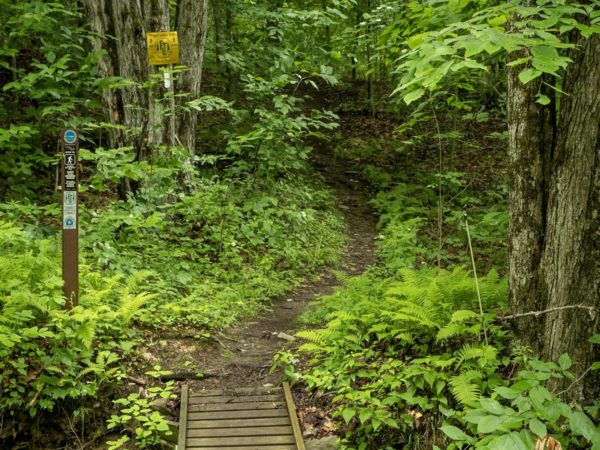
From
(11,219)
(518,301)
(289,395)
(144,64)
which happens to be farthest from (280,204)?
(518,301)

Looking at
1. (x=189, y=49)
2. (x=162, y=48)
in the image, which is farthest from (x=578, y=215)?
(x=189, y=49)

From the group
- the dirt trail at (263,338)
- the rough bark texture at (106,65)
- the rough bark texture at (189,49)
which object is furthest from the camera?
the rough bark texture at (189,49)

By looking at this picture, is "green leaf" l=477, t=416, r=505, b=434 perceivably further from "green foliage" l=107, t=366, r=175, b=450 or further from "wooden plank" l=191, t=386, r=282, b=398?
"wooden plank" l=191, t=386, r=282, b=398

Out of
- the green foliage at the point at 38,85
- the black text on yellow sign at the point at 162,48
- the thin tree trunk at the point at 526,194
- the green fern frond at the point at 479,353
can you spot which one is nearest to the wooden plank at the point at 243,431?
the green fern frond at the point at 479,353

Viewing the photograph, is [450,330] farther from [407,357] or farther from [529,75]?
[529,75]

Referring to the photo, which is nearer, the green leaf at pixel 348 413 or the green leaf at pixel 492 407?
the green leaf at pixel 492 407

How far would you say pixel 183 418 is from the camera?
198 inches

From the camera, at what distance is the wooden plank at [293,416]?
186 inches

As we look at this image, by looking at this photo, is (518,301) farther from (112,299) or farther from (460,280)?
(112,299)

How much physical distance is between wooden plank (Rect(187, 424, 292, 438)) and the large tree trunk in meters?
2.38

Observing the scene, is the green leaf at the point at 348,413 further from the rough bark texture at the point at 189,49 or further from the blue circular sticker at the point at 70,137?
the rough bark texture at the point at 189,49

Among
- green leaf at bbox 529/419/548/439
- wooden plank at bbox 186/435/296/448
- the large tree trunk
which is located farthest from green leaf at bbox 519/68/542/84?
wooden plank at bbox 186/435/296/448

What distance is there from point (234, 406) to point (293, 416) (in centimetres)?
66

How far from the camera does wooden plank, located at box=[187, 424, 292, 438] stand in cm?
490
